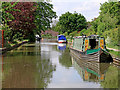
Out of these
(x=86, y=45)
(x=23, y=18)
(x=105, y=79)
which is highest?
(x=23, y=18)

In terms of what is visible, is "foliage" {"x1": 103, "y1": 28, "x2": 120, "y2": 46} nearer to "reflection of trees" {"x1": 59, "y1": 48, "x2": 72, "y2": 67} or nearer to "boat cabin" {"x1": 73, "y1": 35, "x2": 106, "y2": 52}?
"boat cabin" {"x1": 73, "y1": 35, "x2": 106, "y2": 52}

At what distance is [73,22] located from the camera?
95812 millimetres

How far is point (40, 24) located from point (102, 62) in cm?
4738

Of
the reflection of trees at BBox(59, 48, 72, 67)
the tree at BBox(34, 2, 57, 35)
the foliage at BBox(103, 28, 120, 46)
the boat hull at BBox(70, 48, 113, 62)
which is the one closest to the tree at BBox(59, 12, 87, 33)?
the tree at BBox(34, 2, 57, 35)

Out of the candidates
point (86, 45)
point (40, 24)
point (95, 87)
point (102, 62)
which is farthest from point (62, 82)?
point (40, 24)

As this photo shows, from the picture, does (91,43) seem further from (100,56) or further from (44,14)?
(44,14)

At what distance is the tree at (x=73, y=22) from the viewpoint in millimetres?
94188

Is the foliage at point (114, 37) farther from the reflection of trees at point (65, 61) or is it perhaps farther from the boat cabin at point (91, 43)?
the reflection of trees at point (65, 61)

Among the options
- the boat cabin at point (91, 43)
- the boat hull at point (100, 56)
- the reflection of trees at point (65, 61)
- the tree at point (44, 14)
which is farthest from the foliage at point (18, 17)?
the tree at point (44, 14)

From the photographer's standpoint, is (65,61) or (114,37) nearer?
(65,61)

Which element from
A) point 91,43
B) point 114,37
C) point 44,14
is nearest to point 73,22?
point 44,14

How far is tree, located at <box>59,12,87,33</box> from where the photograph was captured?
94.2 meters

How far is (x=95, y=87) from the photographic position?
11.5 metres

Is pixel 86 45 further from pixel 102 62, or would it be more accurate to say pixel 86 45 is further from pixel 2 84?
pixel 2 84
